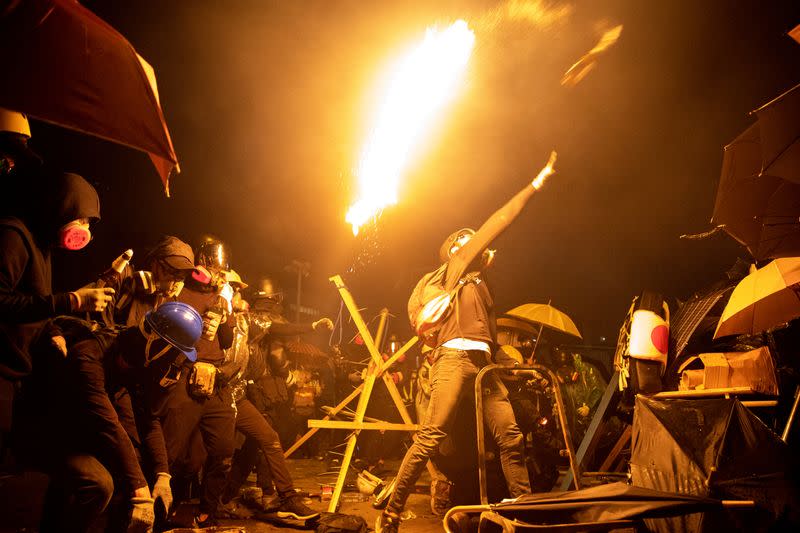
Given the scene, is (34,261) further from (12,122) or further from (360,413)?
(360,413)

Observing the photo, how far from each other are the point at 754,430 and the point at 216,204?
10.3 m

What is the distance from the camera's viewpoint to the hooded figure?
10.4ft

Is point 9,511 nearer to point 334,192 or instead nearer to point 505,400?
point 505,400

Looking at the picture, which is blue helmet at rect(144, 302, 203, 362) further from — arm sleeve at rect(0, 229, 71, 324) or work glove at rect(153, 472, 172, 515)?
work glove at rect(153, 472, 172, 515)

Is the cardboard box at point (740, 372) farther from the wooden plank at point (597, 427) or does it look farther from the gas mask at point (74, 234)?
the gas mask at point (74, 234)

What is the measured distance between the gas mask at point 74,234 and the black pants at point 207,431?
1.95m

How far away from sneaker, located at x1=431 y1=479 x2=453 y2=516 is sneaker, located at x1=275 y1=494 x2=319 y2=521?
64.4 inches

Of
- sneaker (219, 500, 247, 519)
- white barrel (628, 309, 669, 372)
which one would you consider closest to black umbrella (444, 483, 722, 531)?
white barrel (628, 309, 669, 372)

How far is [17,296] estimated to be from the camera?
10.4 ft

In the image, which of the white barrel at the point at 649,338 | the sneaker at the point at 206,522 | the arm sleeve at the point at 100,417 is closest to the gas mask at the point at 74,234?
the arm sleeve at the point at 100,417

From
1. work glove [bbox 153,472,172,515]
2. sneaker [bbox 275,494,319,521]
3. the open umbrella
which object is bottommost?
sneaker [bbox 275,494,319,521]

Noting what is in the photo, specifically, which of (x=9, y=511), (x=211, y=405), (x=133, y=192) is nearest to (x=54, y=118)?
(x=9, y=511)

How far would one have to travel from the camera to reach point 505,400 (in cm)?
466

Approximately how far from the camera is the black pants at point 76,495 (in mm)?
3527
